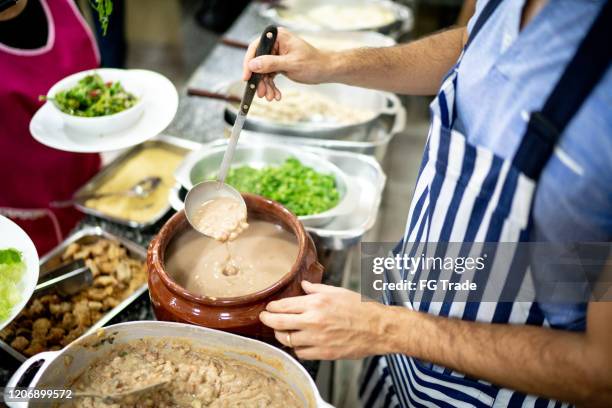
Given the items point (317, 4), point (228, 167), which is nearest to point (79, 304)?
point (228, 167)

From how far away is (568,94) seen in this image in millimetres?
899

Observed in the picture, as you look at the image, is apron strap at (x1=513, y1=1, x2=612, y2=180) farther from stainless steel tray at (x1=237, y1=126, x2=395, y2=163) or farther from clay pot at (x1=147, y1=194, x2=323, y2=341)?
stainless steel tray at (x1=237, y1=126, x2=395, y2=163)

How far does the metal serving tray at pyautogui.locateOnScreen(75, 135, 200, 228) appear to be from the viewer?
1764 mm

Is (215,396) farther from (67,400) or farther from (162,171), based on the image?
(162,171)

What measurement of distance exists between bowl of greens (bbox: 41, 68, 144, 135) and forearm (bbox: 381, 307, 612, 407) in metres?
0.91

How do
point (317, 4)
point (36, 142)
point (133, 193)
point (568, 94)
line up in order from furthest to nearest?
point (317, 4)
point (133, 193)
point (36, 142)
point (568, 94)

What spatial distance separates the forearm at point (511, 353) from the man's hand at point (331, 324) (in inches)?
1.3

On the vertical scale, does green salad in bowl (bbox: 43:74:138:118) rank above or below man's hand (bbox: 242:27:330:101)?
below

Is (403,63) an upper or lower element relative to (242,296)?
upper

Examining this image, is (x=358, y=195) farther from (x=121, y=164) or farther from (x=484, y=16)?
(x=121, y=164)

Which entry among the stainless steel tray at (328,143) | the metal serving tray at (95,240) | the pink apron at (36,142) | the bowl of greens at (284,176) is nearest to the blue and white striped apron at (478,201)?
the bowl of greens at (284,176)

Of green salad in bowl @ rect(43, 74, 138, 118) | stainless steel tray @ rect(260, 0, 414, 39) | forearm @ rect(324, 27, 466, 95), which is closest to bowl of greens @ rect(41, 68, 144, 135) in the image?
green salad in bowl @ rect(43, 74, 138, 118)

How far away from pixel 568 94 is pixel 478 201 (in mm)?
286

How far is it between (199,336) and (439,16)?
16.8 feet
